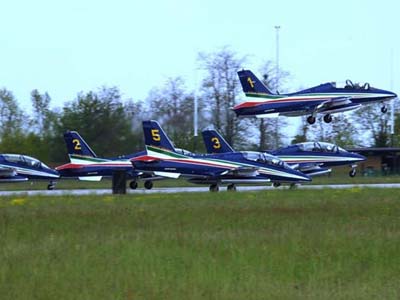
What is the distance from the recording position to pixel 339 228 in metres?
17.1

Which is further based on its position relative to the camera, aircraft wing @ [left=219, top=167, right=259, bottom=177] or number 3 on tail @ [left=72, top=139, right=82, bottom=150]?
number 3 on tail @ [left=72, top=139, right=82, bottom=150]

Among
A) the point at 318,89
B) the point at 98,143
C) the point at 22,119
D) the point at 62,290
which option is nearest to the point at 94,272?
the point at 62,290

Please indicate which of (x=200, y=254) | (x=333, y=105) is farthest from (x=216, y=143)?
(x=200, y=254)

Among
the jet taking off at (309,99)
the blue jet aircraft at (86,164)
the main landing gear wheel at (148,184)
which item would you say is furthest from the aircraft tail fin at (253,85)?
the blue jet aircraft at (86,164)

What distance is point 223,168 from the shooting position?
41406mm

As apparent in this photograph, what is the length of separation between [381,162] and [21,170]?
3128 centimetres

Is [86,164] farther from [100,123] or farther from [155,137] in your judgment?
[100,123]

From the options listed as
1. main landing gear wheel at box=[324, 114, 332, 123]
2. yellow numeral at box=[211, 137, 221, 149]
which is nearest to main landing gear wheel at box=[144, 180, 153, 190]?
yellow numeral at box=[211, 137, 221, 149]

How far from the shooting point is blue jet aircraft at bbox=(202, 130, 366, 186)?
4666 cm

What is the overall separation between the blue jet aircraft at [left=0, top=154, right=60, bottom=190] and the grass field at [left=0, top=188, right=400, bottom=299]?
27774 millimetres

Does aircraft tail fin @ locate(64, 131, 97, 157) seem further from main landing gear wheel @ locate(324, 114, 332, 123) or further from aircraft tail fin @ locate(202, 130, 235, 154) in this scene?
main landing gear wheel @ locate(324, 114, 332, 123)

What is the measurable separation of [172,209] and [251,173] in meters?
19.5

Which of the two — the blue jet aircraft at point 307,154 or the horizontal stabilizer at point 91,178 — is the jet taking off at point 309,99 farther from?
the horizontal stabilizer at point 91,178

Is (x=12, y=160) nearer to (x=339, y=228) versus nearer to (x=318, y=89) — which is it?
(x=318, y=89)
